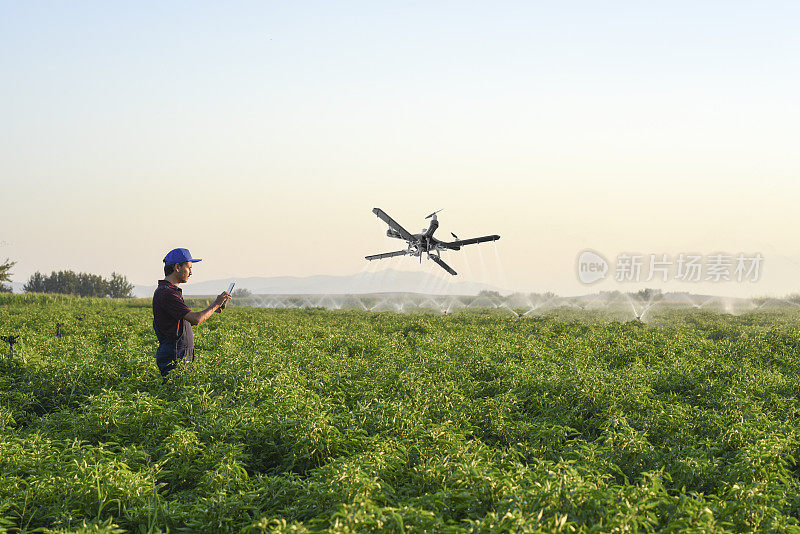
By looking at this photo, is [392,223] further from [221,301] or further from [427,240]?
[221,301]

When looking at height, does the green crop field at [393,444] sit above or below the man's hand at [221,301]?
below

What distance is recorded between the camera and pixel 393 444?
6035mm

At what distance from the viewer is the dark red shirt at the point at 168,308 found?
8305mm

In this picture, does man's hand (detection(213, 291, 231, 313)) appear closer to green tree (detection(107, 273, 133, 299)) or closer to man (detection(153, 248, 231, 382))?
man (detection(153, 248, 231, 382))

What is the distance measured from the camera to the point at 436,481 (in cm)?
520

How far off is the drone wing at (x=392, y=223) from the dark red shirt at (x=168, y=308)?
13.6 meters

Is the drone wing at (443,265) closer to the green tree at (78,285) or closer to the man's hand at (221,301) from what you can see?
the man's hand at (221,301)

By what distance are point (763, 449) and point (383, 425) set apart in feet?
14.8

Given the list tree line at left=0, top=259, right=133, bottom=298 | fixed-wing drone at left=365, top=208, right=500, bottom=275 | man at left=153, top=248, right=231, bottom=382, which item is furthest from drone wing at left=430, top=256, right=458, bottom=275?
tree line at left=0, top=259, right=133, bottom=298

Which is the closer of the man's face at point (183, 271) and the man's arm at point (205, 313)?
the man's arm at point (205, 313)

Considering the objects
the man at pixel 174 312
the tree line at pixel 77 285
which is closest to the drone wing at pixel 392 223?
the man at pixel 174 312

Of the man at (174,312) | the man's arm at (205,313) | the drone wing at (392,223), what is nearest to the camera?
the man's arm at (205,313)

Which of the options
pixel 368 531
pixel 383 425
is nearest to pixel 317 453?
pixel 383 425

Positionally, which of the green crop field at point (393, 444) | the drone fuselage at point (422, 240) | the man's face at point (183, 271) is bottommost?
the green crop field at point (393, 444)
